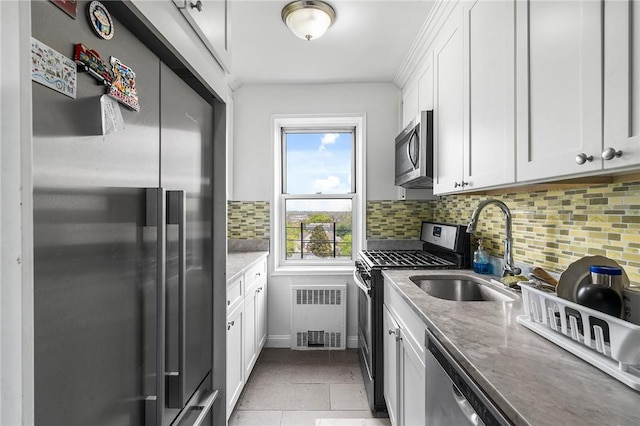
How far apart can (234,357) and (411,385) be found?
1080 millimetres

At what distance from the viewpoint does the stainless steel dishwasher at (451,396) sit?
75cm

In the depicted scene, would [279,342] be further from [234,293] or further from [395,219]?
[395,219]

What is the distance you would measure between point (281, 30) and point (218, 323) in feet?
6.41

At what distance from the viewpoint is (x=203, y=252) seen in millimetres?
1101

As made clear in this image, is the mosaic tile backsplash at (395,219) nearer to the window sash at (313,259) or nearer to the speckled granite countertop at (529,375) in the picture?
the window sash at (313,259)

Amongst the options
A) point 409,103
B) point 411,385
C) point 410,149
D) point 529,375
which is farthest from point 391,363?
point 409,103

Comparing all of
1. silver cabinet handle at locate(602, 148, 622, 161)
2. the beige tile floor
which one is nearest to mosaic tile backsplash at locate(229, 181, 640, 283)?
silver cabinet handle at locate(602, 148, 622, 161)

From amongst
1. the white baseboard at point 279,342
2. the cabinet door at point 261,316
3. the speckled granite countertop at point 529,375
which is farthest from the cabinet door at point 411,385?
the white baseboard at point 279,342

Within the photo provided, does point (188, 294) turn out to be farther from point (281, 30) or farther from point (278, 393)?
point (281, 30)

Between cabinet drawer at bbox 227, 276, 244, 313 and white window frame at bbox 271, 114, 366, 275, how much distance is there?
38.4 inches

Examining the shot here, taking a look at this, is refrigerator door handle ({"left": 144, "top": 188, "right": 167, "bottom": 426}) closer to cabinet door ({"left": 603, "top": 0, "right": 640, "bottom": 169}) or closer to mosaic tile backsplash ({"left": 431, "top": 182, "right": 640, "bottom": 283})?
cabinet door ({"left": 603, "top": 0, "right": 640, "bottom": 169})

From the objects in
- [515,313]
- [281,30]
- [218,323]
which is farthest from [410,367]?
[281,30]

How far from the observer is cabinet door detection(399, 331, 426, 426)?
4.35 ft

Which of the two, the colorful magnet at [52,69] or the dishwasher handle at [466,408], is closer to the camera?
the colorful magnet at [52,69]
